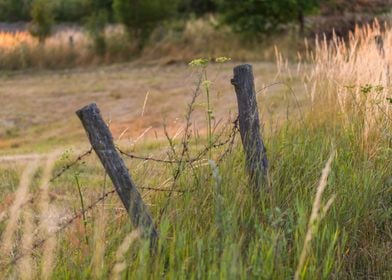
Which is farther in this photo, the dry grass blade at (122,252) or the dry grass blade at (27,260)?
the dry grass blade at (27,260)

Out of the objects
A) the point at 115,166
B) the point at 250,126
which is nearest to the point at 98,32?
the point at 250,126

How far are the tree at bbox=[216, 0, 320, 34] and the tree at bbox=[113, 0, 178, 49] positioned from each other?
85.0 inches

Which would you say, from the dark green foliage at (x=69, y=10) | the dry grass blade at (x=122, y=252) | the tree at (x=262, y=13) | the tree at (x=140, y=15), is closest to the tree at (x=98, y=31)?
the tree at (x=140, y=15)

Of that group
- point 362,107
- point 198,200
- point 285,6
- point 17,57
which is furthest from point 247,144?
point 17,57

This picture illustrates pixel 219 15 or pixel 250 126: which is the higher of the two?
pixel 250 126

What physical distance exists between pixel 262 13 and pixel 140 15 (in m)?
3.71

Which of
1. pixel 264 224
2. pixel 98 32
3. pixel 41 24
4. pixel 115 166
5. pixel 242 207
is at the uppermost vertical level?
pixel 41 24

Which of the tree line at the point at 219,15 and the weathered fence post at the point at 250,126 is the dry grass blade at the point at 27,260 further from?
the tree line at the point at 219,15

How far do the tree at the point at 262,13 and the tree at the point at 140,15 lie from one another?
2.16 m

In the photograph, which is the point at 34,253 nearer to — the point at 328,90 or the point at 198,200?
the point at 198,200

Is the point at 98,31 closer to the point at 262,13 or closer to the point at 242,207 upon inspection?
the point at 262,13

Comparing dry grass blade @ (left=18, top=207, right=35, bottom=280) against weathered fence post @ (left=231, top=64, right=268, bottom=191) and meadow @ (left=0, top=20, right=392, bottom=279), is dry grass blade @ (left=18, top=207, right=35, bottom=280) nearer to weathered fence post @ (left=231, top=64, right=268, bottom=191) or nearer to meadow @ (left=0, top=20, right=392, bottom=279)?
meadow @ (left=0, top=20, right=392, bottom=279)

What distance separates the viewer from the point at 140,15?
880 inches

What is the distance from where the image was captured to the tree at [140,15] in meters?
22.2
